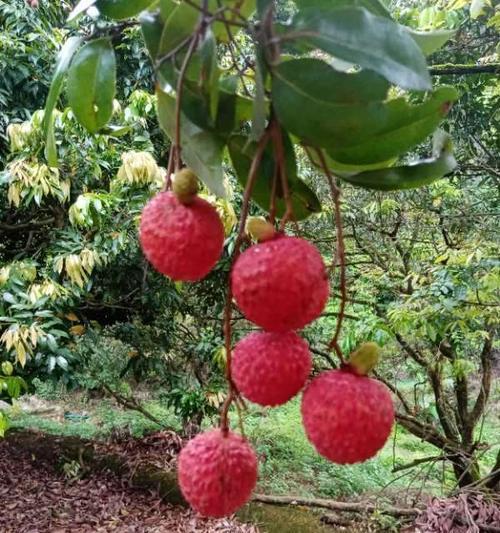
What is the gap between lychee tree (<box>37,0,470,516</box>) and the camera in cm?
32

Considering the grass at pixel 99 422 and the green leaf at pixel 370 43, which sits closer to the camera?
the green leaf at pixel 370 43

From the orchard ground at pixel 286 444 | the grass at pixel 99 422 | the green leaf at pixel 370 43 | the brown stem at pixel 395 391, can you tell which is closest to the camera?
the green leaf at pixel 370 43

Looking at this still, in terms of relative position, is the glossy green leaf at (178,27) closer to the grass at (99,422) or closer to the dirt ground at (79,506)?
the dirt ground at (79,506)

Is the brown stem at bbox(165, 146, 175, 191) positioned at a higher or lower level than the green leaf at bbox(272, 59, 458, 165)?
lower

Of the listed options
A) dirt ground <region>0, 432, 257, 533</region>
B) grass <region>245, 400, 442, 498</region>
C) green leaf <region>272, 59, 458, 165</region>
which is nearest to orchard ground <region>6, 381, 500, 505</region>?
grass <region>245, 400, 442, 498</region>

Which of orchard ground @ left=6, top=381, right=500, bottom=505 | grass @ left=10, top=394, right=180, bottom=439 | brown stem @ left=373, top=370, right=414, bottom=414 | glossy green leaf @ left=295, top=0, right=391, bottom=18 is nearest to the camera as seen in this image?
glossy green leaf @ left=295, top=0, right=391, bottom=18

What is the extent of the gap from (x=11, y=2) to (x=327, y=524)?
255 cm

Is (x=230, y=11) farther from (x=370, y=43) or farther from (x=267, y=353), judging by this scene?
(x=267, y=353)

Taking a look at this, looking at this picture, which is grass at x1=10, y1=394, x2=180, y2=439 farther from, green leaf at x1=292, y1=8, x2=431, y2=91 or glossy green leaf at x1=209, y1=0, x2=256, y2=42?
green leaf at x1=292, y1=8, x2=431, y2=91

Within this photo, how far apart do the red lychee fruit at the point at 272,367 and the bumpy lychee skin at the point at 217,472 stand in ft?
0.14

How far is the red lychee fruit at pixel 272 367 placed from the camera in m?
0.34

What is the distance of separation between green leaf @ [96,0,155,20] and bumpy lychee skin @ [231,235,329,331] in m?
0.27

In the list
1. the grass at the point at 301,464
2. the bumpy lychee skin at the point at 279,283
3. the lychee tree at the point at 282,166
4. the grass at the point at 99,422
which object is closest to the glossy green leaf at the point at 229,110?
the lychee tree at the point at 282,166

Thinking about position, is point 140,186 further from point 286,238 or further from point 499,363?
point 499,363
